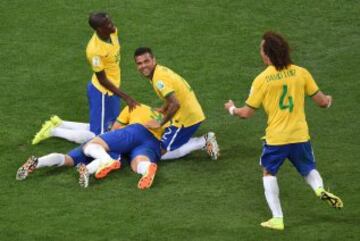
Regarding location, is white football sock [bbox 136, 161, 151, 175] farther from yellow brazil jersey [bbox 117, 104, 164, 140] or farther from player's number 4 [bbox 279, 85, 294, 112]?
player's number 4 [bbox 279, 85, 294, 112]

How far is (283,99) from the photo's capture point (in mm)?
10906

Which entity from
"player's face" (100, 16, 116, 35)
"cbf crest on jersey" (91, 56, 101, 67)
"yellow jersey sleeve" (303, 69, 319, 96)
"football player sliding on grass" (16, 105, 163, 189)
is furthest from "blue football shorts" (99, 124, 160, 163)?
"yellow jersey sleeve" (303, 69, 319, 96)

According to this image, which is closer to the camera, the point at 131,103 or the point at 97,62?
the point at 131,103

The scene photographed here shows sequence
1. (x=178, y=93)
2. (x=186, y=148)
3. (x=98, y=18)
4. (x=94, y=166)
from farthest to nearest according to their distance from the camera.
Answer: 1. (x=98, y=18)
2. (x=186, y=148)
3. (x=178, y=93)
4. (x=94, y=166)

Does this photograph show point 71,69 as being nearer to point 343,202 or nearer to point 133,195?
point 133,195

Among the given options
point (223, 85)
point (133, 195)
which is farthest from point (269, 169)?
point (223, 85)

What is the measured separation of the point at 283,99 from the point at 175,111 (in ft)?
6.53

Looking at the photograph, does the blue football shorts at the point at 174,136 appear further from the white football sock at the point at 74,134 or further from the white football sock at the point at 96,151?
the white football sock at the point at 74,134

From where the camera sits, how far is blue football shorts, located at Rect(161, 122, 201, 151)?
13.1 m

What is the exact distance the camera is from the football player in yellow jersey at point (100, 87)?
13.4 m

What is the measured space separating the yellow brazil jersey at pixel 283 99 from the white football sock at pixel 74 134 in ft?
10.9

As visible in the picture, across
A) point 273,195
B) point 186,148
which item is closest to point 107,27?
point 186,148

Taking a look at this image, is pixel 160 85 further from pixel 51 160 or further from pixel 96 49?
pixel 51 160

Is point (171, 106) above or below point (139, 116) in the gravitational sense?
above
